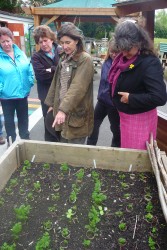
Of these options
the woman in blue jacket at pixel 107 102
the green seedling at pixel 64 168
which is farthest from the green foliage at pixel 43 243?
the woman in blue jacket at pixel 107 102

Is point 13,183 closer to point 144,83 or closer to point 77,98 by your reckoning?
point 77,98

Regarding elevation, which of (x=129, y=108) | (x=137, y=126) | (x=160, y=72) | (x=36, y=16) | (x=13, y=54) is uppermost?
(x=36, y=16)

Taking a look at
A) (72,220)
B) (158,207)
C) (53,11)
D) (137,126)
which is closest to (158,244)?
(158,207)

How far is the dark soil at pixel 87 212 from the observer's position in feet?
4.42

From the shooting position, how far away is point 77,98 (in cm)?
203

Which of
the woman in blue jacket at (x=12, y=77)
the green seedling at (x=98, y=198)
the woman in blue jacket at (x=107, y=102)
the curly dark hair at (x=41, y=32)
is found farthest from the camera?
the woman in blue jacket at (x=12, y=77)

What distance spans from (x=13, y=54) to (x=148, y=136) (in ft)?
6.51

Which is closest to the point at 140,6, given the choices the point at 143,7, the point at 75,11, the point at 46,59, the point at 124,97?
the point at 143,7

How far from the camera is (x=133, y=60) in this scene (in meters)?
1.73

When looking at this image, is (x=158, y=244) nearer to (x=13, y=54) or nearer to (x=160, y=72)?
(x=160, y=72)

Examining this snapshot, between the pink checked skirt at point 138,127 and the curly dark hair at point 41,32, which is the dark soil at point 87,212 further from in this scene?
the curly dark hair at point 41,32

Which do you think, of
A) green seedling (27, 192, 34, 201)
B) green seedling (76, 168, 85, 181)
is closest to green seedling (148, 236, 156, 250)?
green seedling (76, 168, 85, 181)

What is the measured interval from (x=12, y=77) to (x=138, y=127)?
1782mm

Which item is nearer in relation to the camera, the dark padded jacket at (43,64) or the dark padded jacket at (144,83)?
the dark padded jacket at (144,83)
